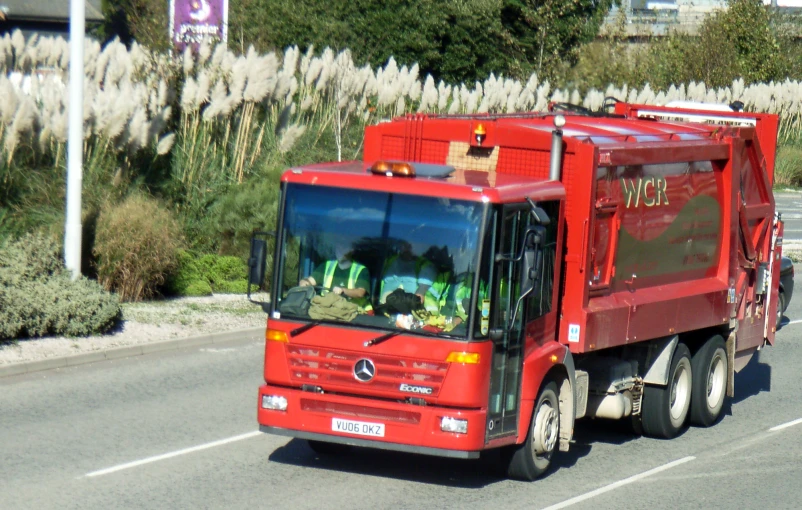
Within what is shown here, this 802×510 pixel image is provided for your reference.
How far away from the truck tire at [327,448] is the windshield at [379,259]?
1.59 metres

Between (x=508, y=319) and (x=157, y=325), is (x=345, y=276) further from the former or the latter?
(x=157, y=325)

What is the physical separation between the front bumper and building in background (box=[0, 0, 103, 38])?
3699cm

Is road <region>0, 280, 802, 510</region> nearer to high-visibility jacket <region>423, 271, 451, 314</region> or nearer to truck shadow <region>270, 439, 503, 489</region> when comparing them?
truck shadow <region>270, 439, 503, 489</region>

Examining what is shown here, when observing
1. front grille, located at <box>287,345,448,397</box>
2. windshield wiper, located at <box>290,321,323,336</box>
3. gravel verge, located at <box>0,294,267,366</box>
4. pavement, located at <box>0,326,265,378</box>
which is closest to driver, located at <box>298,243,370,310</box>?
windshield wiper, located at <box>290,321,323,336</box>

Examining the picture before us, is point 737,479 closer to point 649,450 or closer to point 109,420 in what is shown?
point 649,450

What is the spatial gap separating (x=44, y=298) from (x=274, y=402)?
6.11 m

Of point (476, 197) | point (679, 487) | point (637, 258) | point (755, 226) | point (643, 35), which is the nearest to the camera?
point (476, 197)

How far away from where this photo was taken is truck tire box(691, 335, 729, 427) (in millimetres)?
11867

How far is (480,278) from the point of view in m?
8.49

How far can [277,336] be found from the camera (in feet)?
29.3

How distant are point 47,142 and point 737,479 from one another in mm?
10672

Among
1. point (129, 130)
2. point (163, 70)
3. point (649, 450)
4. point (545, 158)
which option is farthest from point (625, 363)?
point (163, 70)

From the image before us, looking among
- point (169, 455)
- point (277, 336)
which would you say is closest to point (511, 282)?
point (277, 336)

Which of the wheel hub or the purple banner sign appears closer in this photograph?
the wheel hub
